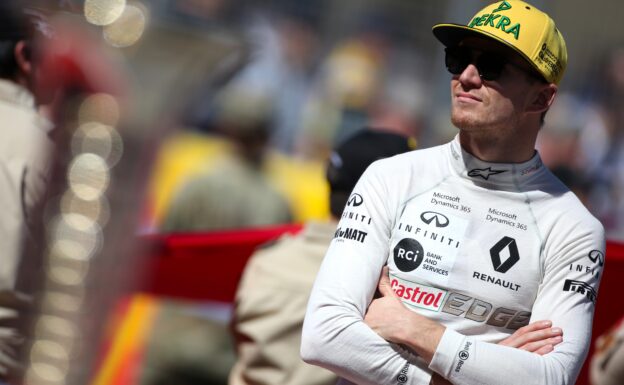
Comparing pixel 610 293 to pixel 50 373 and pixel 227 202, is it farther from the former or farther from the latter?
pixel 50 373

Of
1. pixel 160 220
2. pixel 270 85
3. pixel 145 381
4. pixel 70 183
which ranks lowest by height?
pixel 145 381

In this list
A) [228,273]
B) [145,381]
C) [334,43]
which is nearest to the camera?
[228,273]

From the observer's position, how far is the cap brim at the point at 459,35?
272 cm

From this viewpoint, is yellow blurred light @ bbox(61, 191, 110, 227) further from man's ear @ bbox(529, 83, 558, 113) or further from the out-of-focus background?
man's ear @ bbox(529, 83, 558, 113)

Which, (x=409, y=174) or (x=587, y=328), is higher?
(x=409, y=174)

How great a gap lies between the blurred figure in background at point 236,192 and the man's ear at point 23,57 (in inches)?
117

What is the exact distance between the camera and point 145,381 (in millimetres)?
5352

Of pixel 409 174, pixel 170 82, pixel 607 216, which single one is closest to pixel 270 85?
pixel 607 216

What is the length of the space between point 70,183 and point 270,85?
691 cm

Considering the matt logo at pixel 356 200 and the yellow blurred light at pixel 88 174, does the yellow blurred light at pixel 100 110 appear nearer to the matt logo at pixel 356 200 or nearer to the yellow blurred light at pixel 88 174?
the yellow blurred light at pixel 88 174

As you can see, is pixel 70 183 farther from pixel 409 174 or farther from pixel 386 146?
pixel 386 146

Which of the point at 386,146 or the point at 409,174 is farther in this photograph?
the point at 386,146

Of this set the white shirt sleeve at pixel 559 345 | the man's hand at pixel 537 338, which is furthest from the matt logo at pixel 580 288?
the man's hand at pixel 537 338

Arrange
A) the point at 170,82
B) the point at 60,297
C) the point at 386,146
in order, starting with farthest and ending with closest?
1. the point at 386,146
2. the point at 170,82
3. the point at 60,297
